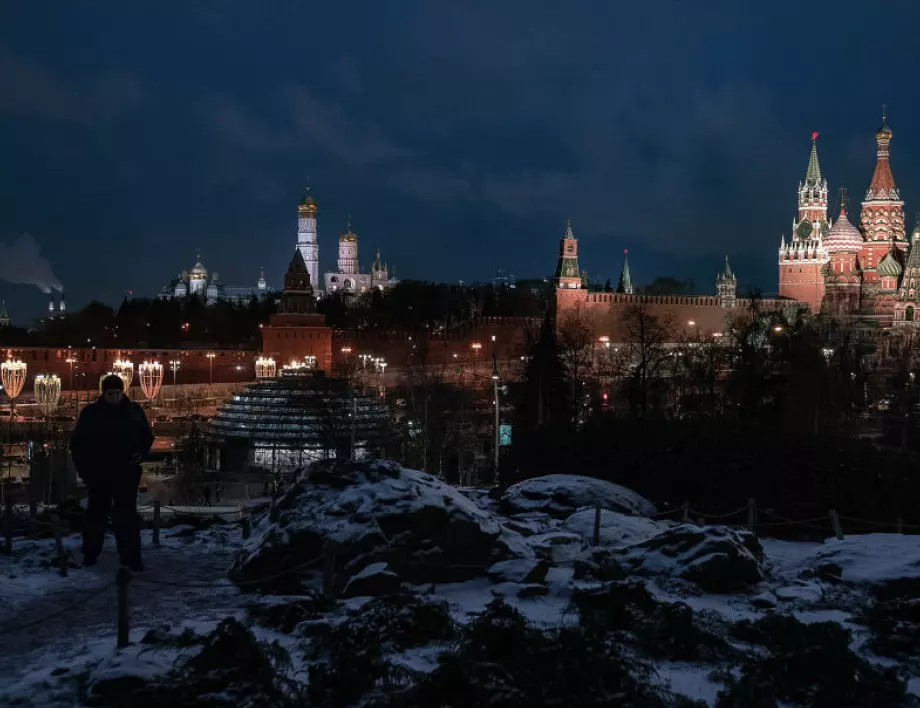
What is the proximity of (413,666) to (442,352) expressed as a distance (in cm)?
5173

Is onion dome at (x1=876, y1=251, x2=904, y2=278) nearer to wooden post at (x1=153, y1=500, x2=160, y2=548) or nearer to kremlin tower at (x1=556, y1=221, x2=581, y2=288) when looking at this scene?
kremlin tower at (x1=556, y1=221, x2=581, y2=288)

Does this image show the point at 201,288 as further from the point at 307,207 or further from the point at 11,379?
the point at 11,379

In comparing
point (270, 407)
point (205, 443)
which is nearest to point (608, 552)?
point (270, 407)

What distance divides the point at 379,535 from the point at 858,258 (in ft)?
284

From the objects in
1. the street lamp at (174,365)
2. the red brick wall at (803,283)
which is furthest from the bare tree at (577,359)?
the red brick wall at (803,283)

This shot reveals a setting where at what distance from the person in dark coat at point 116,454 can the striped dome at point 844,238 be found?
86.3 m

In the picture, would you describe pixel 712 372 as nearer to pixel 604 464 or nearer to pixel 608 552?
pixel 604 464

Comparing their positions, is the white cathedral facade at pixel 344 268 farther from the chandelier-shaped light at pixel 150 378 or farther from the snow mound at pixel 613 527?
the snow mound at pixel 613 527

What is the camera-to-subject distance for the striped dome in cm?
8450

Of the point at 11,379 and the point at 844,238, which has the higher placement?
the point at 844,238

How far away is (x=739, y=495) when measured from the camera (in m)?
12.5

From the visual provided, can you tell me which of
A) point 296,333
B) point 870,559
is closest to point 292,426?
point 870,559

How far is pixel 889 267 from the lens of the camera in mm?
79125

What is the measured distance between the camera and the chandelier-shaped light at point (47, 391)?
29.5m
